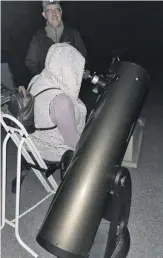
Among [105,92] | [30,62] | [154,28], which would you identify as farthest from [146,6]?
[105,92]

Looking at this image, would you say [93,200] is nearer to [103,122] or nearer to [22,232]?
[103,122]

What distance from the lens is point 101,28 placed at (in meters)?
7.09

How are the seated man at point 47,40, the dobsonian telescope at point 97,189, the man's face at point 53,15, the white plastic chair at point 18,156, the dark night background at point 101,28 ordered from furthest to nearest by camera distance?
1. the dark night background at point 101,28
2. the seated man at point 47,40
3. the man's face at point 53,15
4. the white plastic chair at point 18,156
5. the dobsonian telescope at point 97,189

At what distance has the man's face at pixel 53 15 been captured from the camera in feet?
8.84

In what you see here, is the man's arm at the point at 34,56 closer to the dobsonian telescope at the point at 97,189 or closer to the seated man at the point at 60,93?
the seated man at the point at 60,93

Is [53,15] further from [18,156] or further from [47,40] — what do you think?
[18,156]

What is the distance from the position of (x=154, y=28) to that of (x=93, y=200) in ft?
19.9

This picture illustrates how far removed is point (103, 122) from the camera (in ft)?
5.56

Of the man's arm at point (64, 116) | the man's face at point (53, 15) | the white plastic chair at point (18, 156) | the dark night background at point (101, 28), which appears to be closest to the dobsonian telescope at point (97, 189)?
the man's arm at point (64, 116)

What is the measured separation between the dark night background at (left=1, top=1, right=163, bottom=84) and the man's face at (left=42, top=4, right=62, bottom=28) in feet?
6.47

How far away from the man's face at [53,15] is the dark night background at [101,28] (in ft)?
6.47

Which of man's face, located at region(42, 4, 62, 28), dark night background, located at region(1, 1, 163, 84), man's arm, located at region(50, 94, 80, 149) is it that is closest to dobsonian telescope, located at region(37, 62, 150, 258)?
man's arm, located at region(50, 94, 80, 149)

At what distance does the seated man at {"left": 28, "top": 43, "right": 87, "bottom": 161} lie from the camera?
186cm

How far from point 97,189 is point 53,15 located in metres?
1.75
